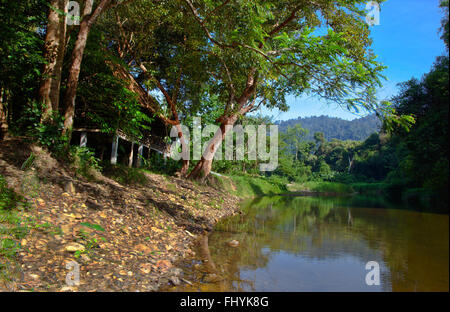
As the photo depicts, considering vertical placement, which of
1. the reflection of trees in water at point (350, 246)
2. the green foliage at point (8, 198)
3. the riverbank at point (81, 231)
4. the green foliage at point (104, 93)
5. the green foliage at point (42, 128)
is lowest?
the reflection of trees in water at point (350, 246)

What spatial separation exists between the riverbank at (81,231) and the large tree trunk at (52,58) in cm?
113

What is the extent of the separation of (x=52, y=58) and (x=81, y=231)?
4.59 meters

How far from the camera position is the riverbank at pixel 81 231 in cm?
295

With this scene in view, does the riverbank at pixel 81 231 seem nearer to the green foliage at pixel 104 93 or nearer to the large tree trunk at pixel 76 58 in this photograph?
the large tree trunk at pixel 76 58

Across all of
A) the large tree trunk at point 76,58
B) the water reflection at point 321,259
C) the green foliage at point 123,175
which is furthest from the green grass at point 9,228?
the green foliage at point 123,175

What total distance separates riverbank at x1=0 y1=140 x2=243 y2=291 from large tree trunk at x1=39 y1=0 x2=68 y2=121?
3.71 feet

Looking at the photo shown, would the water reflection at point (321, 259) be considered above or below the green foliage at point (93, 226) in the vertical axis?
below

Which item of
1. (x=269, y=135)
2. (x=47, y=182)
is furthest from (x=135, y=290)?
(x=269, y=135)

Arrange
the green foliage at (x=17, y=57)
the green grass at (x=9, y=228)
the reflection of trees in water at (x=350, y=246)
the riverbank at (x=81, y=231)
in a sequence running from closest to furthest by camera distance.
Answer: the green grass at (x=9, y=228) < the riverbank at (x=81, y=231) < the reflection of trees in water at (x=350, y=246) < the green foliage at (x=17, y=57)

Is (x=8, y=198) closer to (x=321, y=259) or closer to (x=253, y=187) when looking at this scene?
(x=321, y=259)

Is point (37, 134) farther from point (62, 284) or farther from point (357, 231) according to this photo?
point (357, 231)

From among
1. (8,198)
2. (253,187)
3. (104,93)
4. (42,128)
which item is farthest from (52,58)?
(253,187)

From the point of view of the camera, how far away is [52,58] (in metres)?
6.25

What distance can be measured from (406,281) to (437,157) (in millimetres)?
16817
